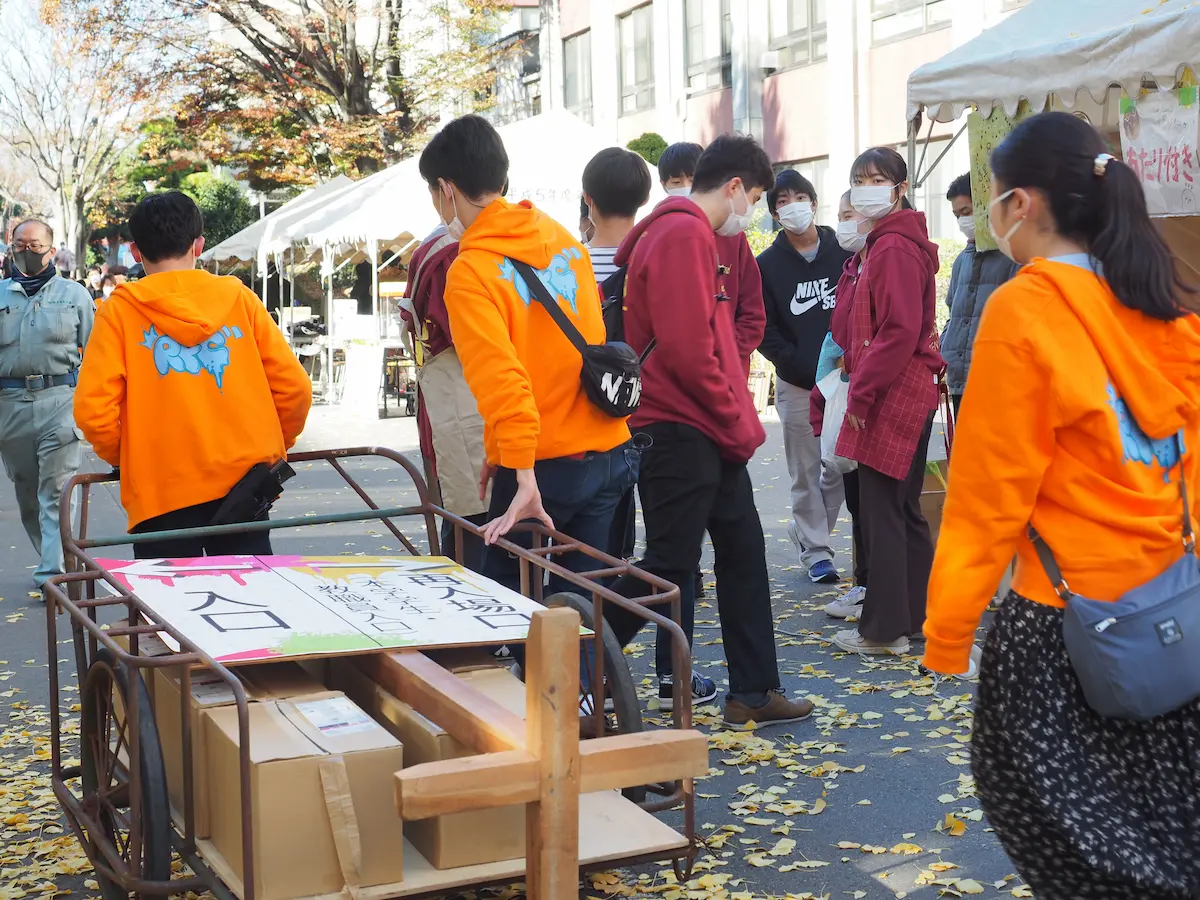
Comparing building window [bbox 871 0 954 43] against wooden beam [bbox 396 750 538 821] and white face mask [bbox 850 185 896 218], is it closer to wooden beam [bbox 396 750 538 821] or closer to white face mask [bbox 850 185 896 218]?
white face mask [bbox 850 185 896 218]

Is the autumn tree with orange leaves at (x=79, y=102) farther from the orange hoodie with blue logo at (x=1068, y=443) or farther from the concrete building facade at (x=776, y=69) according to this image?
the orange hoodie with blue logo at (x=1068, y=443)

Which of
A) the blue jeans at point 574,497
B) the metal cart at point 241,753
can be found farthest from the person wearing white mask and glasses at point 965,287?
the metal cart at point 241,753

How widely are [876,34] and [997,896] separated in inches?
813

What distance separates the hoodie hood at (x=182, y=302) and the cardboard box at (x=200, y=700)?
1.42 meters

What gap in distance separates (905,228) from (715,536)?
1668 millimetres

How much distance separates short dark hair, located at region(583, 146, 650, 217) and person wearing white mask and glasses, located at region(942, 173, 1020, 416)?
2.08m

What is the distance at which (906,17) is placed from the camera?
21844 millimetres

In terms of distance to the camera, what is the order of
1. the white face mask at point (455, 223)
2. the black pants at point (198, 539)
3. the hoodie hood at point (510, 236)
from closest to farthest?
the hoodie hood at point (510, 236), the white face mask at point (455, 223), the black pants at point (198, 539)

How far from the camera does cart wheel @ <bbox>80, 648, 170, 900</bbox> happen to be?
2990 millimetres

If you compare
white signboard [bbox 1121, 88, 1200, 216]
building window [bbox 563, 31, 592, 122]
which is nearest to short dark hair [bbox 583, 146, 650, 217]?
white signboard [bbox 1121, 88, 1200, 216]

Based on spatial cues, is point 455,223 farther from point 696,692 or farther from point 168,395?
point 696,692

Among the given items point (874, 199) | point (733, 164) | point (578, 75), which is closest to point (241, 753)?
point (733, 164)

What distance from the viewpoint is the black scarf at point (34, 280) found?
7.96 meters

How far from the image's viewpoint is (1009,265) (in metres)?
6.72
